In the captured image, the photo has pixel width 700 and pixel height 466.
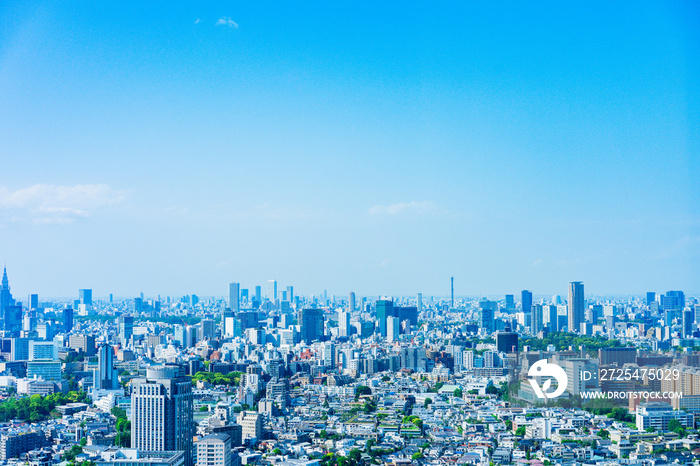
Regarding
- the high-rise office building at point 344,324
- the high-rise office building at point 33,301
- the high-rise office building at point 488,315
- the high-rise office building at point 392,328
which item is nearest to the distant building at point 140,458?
the high-rise office building at point 33,301

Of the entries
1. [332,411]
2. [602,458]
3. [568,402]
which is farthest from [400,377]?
[602,458]

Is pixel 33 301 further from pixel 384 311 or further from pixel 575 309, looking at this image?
pixel 575 309

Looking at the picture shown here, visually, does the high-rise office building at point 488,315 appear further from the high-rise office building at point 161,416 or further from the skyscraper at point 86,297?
the high-rise office building at point 161,416

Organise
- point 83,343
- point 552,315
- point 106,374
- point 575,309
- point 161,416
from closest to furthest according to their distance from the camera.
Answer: point 161,416 → point 106,374 → point 83,343 → point 575,309 → point 552,315

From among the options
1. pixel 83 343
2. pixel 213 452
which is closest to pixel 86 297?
pixel 83 343

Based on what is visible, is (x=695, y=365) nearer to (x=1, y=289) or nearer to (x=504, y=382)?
(x=504, y=382)
